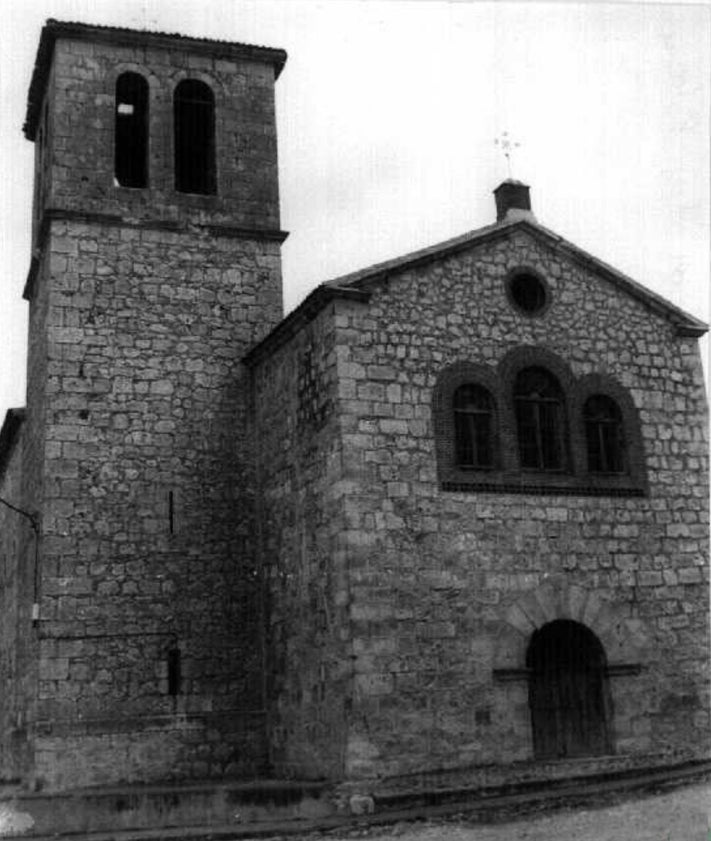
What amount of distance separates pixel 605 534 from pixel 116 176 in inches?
422

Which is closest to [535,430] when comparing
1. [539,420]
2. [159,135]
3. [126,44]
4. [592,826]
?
[539,420]

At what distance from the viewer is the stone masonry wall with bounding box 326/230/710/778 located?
1507 cm

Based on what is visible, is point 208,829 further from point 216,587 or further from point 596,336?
point 596,336

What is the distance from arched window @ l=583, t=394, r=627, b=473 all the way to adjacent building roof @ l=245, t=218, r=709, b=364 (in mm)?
1874

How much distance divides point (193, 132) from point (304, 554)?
8578 mm

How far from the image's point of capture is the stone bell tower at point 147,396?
56.2 feet

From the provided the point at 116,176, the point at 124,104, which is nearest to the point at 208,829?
the point at 116,176

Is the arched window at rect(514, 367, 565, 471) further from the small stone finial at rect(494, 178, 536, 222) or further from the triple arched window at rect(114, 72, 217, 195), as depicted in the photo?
the triple arched window at rect(114, 72, 217, 195)

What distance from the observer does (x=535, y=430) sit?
16844mm

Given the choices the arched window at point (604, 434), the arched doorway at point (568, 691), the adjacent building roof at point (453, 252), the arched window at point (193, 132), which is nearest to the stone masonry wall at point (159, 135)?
the arched window at point (193, 132)

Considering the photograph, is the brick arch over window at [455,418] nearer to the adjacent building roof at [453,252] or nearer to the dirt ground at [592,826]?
the adjacent building roof at [453,252]

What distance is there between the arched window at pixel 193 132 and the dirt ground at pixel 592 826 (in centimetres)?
1188

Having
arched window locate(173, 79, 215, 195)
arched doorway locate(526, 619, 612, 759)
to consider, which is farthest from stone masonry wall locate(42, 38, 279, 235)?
arched doorway locate(526, 619, 612, 759)

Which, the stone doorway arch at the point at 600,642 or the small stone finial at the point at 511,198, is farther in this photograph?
the small stone finial at the point at 511,198
